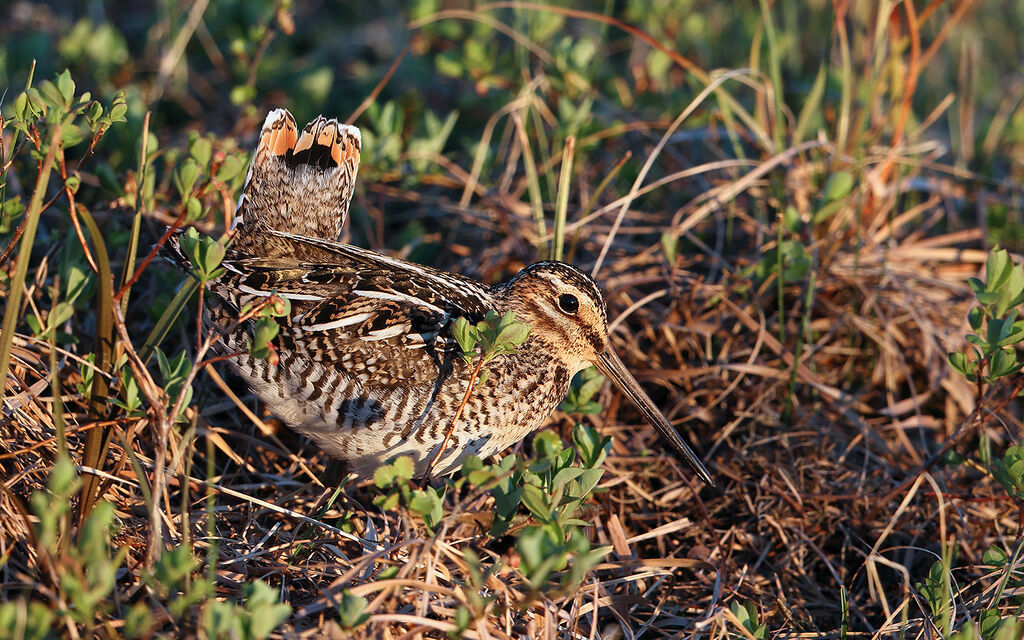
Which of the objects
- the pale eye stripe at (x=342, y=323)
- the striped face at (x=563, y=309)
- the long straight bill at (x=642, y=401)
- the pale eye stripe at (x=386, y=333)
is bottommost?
the long straight bill at (x=642, y=401)

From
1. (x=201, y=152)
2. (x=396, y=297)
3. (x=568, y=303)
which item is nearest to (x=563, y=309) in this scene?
(x=568, y=303)

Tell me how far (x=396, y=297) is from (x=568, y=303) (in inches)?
24.6

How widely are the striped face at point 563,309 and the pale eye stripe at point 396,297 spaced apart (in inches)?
14.3

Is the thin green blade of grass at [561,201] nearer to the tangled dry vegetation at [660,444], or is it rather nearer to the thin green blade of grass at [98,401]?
the tangled dry vegetation at [660,444]

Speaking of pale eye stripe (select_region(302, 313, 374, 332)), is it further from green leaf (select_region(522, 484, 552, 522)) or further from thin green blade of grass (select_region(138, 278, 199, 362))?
green leaf (select_region(522, 484, 552, 522))

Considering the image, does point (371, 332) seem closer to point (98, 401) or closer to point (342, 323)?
point (342, 323)

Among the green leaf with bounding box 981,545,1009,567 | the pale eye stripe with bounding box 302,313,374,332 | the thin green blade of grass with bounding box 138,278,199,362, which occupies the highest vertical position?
the thin green blade of grass with bounding box 138,278,199,362

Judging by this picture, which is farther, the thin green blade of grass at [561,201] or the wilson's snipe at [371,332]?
the thin green blade of grass at [561,201]

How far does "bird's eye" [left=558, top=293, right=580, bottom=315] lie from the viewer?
11.4 ft

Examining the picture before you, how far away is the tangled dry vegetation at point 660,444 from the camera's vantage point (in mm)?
2787

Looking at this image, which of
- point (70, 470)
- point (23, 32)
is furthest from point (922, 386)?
point (23, 32)

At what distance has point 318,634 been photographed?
259 cm

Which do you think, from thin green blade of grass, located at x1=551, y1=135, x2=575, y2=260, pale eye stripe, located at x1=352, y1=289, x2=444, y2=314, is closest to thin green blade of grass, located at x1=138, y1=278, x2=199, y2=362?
pale eye stripe, located at x1=352, y1=289, x2=444, y2=314

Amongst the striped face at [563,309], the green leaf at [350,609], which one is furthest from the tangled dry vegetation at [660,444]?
the striped face at [563,309]
